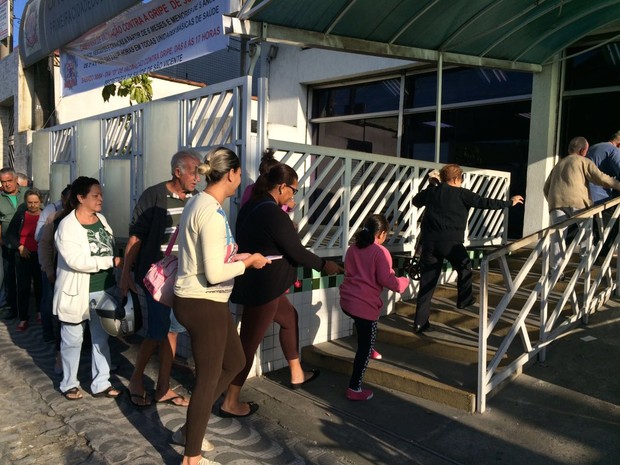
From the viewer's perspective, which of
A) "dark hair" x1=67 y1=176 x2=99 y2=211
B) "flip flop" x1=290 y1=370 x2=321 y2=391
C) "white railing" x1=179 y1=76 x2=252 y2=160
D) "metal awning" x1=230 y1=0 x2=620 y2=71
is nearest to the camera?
"dark hair" x1=67 y1=176 x2=99 y2=211

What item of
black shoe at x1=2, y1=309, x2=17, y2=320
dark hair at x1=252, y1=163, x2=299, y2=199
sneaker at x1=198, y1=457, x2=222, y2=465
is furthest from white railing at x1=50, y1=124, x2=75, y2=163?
sneaker at x1=198, y1=457, x2=222, y2=465

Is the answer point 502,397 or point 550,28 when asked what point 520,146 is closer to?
point 550,28

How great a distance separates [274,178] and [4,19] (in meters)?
11.7

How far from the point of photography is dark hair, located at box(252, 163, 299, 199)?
3.63 meters

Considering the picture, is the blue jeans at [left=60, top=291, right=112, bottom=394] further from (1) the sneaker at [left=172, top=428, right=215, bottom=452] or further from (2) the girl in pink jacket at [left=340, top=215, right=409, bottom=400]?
(2) the girl in pink jacket at [left=340, top=215, right=409, bottom=400]

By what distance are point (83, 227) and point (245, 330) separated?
1440mm

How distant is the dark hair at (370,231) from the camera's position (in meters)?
3.99

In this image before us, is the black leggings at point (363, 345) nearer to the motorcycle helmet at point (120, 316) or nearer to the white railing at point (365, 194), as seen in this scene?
the white railing at point (365, 194)

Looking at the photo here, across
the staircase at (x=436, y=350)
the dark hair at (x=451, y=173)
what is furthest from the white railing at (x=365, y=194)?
the staircase at (x=436, y=350)

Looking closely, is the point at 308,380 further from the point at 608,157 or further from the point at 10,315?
the point at 10,315

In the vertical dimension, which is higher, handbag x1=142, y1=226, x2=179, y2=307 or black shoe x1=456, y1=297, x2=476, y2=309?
handbag x1=142, y1=226, x2=179, y2=307

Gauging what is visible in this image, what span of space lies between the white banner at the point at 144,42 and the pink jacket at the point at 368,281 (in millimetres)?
2244

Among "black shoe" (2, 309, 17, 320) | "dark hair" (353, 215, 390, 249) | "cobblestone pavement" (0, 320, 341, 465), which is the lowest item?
"black shoe" (2, 309, 17, 320)

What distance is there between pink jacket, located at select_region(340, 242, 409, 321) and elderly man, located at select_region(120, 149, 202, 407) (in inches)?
50.2
